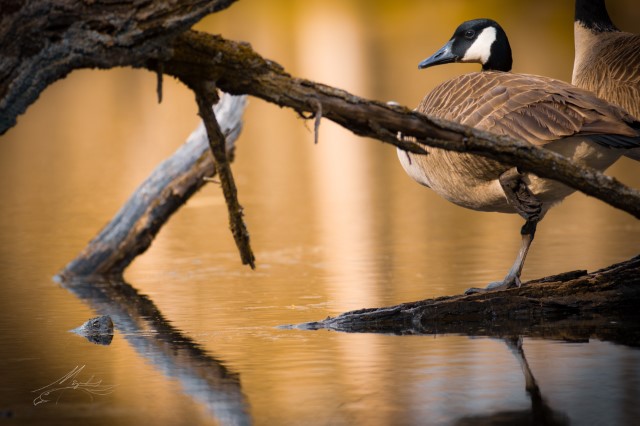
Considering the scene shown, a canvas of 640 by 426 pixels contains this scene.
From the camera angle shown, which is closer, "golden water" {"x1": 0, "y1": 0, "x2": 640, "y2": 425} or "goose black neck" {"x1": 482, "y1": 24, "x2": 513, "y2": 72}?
"golden water" {"x1": 0, "y1": 0, "x2": 640, "y2": 425}

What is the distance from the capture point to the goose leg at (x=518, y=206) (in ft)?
23.1

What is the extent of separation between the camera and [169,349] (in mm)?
6387

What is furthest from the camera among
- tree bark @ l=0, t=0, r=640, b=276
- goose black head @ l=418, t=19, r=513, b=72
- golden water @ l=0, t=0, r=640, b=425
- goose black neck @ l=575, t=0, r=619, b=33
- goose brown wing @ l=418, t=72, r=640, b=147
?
goose black neck @ l=575, t=0, r=619, b=33

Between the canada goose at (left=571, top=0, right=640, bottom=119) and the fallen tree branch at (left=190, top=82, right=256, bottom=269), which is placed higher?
the canada goose at (left=571, top=0, right=640, bottom=119)

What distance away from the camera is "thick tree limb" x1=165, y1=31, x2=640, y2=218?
17.5 ft

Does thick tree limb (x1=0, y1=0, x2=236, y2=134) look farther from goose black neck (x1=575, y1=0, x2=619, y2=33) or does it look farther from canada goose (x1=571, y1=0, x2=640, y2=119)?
goose black neck (x1=575, y1=0, x2=619, y2=33)

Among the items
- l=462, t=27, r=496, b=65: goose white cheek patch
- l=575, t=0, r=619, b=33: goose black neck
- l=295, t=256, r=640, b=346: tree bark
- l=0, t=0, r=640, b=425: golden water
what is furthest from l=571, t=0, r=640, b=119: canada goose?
l=295, t=256, r=640, b=346: tree bark

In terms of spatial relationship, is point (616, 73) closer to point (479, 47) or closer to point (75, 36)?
point (479, 47)

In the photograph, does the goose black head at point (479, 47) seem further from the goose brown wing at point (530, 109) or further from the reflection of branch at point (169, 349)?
the reflection of branch at point (169, 349)

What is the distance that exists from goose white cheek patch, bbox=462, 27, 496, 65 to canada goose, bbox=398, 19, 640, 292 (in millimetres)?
1244

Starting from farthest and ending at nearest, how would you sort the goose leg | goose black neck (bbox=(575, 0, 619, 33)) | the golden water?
goose black neck (bbox=(575, 0, 619, 33)), the goose leg, the golden water

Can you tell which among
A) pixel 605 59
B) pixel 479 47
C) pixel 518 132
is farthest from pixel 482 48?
pixel 518 132

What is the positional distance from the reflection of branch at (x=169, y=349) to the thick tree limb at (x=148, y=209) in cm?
49

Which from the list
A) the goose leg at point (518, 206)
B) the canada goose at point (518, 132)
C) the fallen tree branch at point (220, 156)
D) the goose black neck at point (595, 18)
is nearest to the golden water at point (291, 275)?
the fallen tree branch at point (220, 156)
